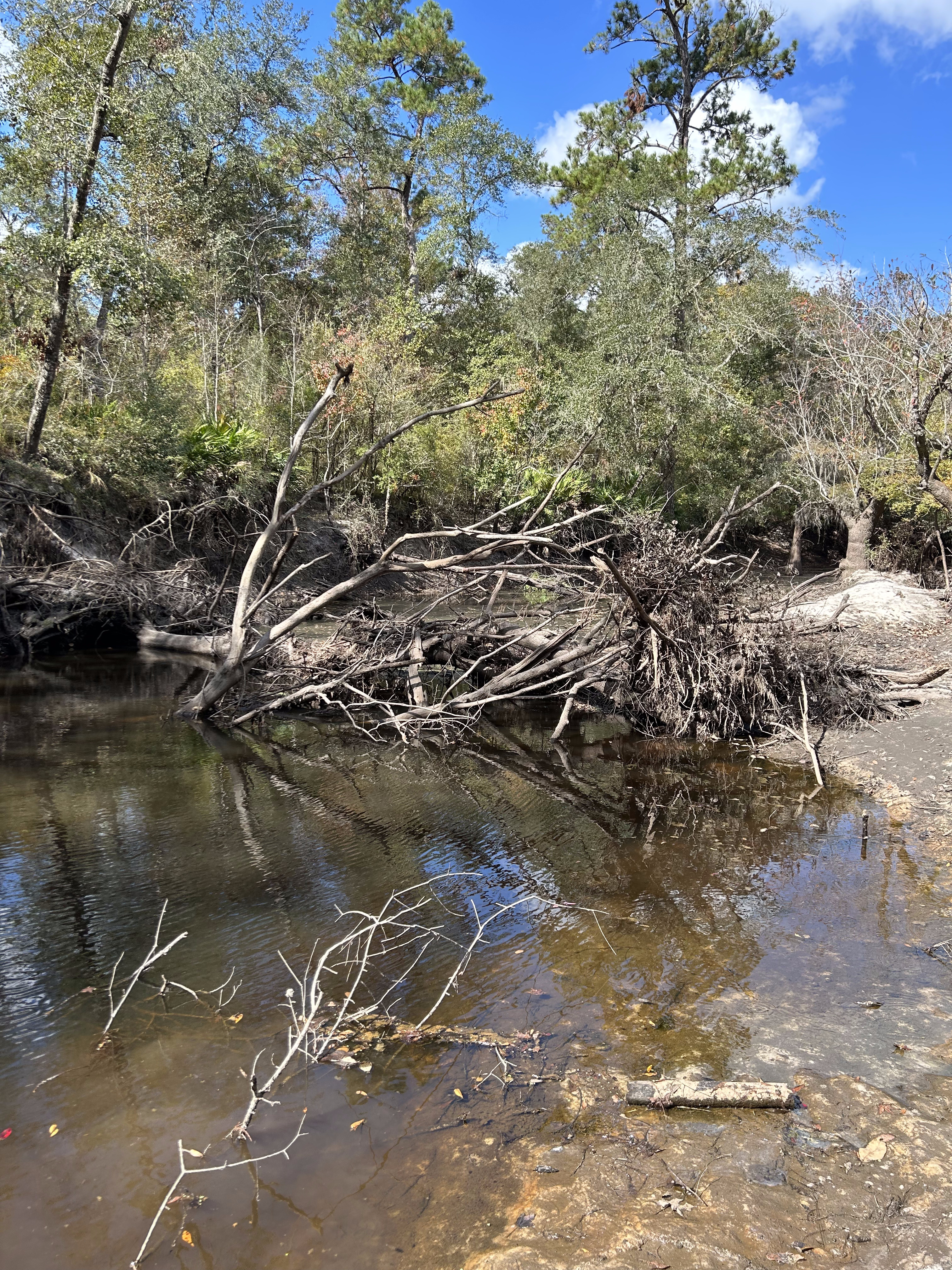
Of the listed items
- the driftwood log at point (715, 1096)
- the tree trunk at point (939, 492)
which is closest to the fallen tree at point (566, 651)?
the driftwood log at point (715, 1096)

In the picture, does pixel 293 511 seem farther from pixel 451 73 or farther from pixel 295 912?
pixel 451 73

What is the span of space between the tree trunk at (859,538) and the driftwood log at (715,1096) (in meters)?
20.6

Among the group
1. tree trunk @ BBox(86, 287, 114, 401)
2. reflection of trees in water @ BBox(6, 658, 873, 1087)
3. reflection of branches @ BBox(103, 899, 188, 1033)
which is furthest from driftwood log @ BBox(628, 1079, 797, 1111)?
tree trunk @ BBox(86, 287, 114, 401)

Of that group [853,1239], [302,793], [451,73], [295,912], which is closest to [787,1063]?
[853,1239]

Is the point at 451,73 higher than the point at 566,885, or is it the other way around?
the point at 451,73

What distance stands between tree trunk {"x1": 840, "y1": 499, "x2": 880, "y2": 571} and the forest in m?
0.12

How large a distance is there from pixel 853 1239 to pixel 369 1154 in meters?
1.72

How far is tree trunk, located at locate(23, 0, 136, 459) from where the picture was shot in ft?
46.7

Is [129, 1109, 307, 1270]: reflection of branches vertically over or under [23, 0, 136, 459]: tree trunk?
under

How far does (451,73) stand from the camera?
109ft

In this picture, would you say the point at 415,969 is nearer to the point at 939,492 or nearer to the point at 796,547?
the point at 939,492

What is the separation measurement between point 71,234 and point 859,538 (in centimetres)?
1983

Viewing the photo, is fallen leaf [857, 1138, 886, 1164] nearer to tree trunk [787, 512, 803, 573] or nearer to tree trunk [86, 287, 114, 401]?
tree trunk [86, 287, 114, 401]

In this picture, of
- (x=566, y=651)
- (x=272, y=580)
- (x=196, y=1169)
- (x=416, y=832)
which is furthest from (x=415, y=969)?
(x=272, y=580)
